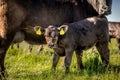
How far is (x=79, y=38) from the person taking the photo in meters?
9.52

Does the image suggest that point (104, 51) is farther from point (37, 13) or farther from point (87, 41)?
point (37, 13)

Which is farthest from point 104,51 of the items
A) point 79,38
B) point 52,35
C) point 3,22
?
point 3,22

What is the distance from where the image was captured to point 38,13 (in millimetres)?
10281

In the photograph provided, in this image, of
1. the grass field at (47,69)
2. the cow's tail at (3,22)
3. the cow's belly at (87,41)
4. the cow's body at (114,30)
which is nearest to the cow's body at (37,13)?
the cow's tail at (3,22)

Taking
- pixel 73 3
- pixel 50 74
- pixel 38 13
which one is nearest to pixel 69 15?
pixel 73 3

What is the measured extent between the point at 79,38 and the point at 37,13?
144cm

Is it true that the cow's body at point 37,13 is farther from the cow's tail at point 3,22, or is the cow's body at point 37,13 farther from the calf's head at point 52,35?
the calf's head at point 52,35

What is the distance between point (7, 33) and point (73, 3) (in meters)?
2.43

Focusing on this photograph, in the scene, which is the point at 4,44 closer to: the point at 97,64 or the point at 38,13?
the point at 38,13

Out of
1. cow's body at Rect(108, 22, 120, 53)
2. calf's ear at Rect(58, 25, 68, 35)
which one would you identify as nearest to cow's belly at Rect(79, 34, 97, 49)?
calf's ear at Rect(58, 25, 68, 35)

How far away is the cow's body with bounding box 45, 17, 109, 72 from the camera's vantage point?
28.8 ft

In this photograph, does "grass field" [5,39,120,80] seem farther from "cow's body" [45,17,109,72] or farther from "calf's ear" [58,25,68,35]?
"calf's ear" [58,25,68,35]

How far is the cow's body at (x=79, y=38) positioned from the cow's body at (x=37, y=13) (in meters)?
0.67

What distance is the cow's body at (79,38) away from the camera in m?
8.77
